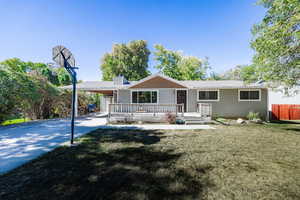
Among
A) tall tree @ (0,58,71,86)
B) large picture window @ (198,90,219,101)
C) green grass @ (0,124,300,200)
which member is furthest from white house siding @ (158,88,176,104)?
tall tree @ (0,58,71,86)

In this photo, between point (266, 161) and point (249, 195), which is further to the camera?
point (266, 161)

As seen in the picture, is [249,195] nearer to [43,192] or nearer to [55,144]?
[43,192]

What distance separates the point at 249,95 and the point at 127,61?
2294 cm

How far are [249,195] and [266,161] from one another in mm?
1965

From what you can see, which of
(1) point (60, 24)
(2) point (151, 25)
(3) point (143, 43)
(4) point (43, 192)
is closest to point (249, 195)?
(4) point (43, 192)

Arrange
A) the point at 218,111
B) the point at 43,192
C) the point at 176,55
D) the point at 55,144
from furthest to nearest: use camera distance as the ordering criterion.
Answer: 1. the point at 176,55
2. the point at 218,111
3. the point at 55,144
4. the point at 43,192

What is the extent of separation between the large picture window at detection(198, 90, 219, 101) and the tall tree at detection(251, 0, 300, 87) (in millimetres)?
4042

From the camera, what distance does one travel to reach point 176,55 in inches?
993

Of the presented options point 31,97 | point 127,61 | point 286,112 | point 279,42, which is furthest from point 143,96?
point 127,61

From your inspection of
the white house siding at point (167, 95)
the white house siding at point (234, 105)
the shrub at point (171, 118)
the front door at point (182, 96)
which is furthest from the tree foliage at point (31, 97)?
the white house siding at point (234, 105)

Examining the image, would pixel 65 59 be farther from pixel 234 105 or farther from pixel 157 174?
pixel 234 105

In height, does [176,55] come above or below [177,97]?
above

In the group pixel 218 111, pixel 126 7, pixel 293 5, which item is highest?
pixel 126 7

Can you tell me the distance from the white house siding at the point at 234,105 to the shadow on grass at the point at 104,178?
929cm
